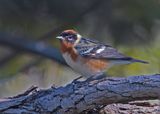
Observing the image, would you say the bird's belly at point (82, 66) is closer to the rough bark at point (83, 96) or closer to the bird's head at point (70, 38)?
the bird's head at point (70, 38)

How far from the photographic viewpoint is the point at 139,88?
395 centimetres

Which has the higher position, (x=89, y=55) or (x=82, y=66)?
(x=89, y=55)

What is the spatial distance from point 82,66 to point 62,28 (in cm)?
168

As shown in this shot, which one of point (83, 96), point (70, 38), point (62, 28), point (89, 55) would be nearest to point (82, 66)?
point (89, 55)

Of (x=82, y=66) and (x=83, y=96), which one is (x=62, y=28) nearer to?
(x=82, y=66)

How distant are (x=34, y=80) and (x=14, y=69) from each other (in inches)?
14.4

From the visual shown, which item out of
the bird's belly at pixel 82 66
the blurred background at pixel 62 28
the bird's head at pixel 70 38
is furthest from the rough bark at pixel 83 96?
the blurred background at pixel 62 28

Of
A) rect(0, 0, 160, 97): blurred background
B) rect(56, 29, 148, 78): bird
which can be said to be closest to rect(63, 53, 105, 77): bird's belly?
rect(56, 29, 148, 78): bird

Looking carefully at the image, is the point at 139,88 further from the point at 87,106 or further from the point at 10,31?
the point at 10,31

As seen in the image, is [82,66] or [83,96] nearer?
[83,96]

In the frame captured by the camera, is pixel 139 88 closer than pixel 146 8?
Yes

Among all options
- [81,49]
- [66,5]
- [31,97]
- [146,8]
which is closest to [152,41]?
[146,8]

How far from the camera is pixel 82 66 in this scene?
203 inches

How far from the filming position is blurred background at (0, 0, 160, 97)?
6.25m
